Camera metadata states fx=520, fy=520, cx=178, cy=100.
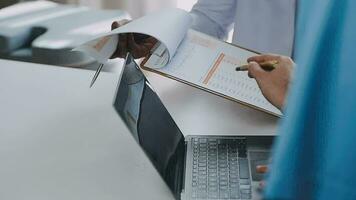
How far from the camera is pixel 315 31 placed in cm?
49

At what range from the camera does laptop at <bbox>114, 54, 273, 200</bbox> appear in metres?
0.84

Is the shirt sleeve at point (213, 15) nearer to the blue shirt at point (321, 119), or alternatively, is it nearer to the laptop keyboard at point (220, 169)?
the laptop keyboard at point (220, 169)

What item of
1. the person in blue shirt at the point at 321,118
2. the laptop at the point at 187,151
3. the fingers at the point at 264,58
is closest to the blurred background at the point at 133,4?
the fingers at the point at 264,58

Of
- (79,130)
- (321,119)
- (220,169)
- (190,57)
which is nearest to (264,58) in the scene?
(190,57)

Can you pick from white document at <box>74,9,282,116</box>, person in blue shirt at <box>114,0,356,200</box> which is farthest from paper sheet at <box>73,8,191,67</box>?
person in blue shirt at <box>114,0,356,200</box>

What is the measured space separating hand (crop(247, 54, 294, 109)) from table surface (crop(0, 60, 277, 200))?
5.1 inches

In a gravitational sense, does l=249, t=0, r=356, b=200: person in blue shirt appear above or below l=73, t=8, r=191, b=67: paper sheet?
above

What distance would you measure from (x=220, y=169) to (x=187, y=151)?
9 centimetres

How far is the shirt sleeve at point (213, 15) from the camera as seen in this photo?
1405 millimetres

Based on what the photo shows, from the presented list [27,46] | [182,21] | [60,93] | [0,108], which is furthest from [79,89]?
[27,46]

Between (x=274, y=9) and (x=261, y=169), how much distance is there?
2.13ft

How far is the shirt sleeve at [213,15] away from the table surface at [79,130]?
23cm

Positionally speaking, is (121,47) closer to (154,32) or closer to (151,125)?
(154,32)

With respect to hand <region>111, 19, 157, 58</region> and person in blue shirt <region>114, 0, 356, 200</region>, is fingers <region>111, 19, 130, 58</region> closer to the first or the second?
hand <region>111, 19, 157, 58</region>
